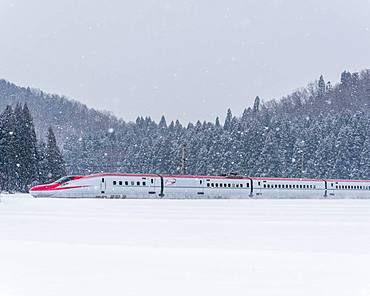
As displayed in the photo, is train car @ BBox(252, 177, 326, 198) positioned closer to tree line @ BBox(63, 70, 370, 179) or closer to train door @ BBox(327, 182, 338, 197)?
train door @ BBox(327, 182, 338, 197)

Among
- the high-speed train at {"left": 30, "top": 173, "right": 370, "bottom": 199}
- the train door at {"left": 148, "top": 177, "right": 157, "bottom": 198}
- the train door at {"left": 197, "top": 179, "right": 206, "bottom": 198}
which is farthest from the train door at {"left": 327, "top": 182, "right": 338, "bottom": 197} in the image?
the train door at {"left": 148, "top": 177, "right": 157, "bottom": 198}

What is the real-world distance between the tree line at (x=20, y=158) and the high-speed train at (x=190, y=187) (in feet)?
61.6

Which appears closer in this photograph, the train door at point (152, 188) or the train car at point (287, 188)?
the train door at point (152, 188)

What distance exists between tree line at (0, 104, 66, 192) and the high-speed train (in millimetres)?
18779

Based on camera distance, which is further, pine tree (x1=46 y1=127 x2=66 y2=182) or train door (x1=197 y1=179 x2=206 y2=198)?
pine tree (x1=46 y1=127 x2=66 y2=182)

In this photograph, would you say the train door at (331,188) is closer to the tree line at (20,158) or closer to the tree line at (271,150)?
the tree line at (271,150)

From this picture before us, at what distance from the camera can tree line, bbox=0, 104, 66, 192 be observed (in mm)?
57375

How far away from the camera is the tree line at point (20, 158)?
57375 mm

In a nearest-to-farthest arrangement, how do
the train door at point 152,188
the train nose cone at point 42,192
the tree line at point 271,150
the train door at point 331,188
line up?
1. the train nose cone at point 42,192
2. the train door at point 152,188
3. the train door at point 331,188
4. the tree line at point 271,150
